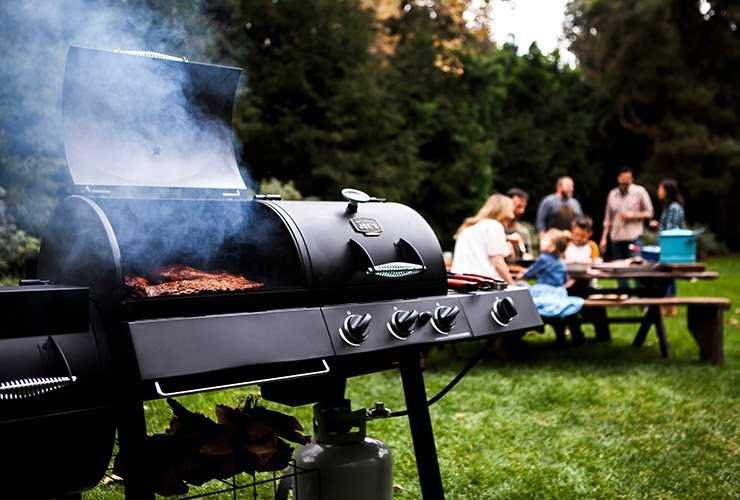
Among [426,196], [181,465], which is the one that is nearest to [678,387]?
[181,465]

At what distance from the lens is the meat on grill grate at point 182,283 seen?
2.17m

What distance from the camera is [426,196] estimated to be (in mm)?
15453

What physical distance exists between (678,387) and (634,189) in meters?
5.34

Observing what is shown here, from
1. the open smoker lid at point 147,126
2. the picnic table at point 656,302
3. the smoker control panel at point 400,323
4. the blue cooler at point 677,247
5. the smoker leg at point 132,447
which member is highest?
the open smoker lid at point 147,126

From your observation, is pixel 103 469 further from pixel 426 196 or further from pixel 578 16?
pixel 578 16

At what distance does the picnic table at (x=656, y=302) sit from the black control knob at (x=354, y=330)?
5104mm

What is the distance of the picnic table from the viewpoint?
22.8 ft

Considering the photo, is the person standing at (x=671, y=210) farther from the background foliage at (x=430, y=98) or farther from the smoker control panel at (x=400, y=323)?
the smoker control panel at (x=400, y=323)

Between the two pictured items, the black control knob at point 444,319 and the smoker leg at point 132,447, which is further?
the black control knob at point 444,319

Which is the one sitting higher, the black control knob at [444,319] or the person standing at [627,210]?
the black control knob at [444,319]

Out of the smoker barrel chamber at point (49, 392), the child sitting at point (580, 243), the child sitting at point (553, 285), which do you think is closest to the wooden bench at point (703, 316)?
the child sitting at point (553, 285)

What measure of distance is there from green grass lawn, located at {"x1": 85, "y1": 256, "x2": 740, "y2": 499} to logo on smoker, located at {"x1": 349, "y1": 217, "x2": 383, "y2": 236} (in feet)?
5.02

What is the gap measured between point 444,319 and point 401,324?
21 centimetres

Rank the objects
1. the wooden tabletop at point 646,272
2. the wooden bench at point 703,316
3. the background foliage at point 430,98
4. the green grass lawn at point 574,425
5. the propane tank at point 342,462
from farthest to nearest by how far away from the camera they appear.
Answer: the wooden tabletop at point 646,272, the wooden bench at point 703,316, the background foliage at point 430,98, the green grass lawn at point 574,425, the propane tank at point 342,462
